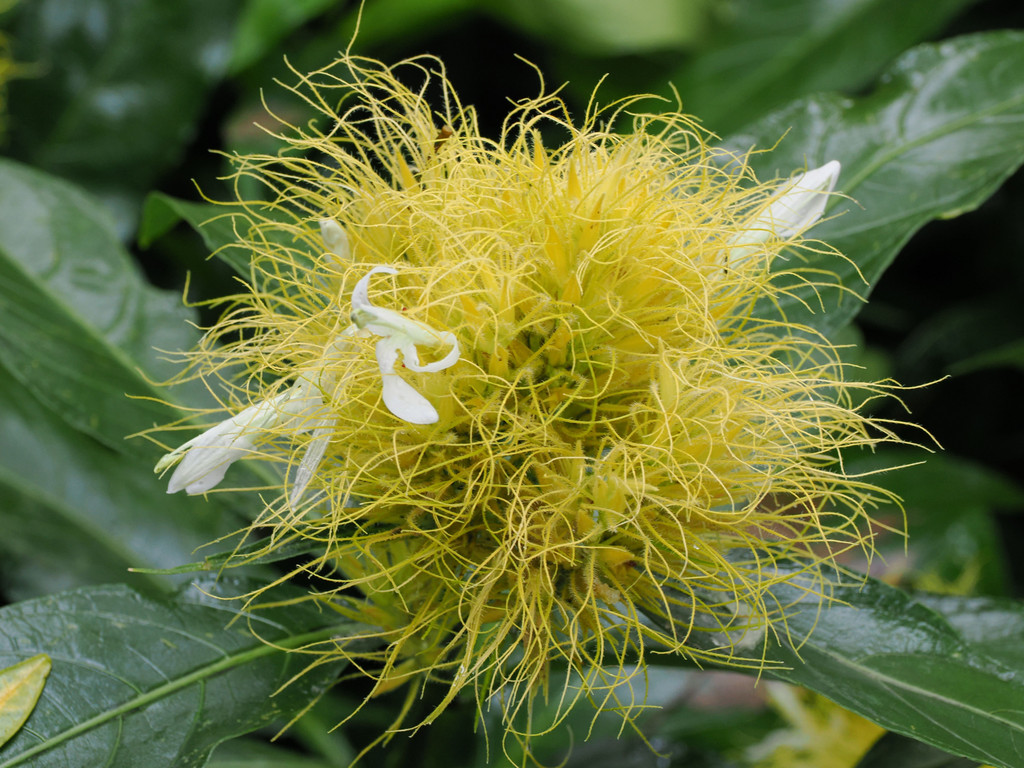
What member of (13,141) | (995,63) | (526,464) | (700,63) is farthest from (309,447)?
(13,141)

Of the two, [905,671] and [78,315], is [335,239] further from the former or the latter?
[905,671]

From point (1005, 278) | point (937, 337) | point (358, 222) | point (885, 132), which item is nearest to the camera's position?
point (358, 222)

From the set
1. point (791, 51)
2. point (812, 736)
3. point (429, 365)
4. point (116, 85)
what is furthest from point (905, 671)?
point (116, 85)

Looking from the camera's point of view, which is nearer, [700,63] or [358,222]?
[358,222]

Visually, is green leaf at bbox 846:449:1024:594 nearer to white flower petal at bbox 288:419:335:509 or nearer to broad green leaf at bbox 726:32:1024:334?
broad green leaf at bbox 726:32:1024:334

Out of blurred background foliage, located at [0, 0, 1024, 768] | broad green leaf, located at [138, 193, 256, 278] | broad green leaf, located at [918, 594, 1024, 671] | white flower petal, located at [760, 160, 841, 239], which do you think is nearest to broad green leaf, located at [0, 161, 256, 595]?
broad green leaf, located at [138, 193, 256, 278]

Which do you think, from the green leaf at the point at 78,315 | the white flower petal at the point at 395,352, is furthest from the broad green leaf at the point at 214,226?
the white flower petal at the point at 395,352

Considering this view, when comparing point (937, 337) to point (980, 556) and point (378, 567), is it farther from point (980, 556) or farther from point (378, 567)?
point (378, 567)
